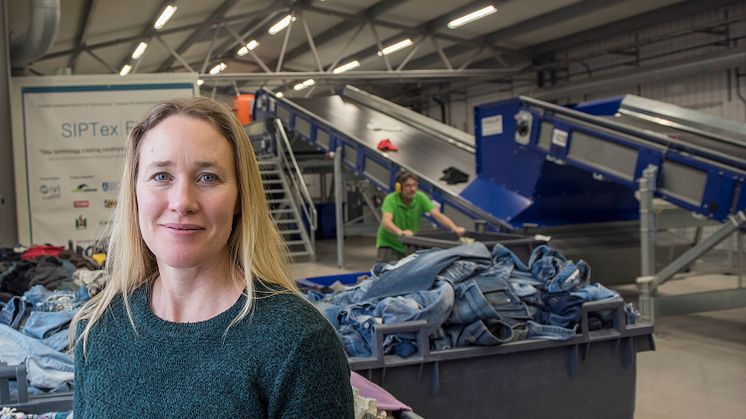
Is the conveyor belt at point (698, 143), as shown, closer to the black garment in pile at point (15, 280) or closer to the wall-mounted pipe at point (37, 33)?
the black garment in pile at point (15, 280)

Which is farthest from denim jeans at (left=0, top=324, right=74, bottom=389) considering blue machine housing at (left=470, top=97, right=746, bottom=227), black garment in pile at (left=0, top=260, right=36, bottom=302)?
blue machine housing at (left=470, top=97, right=746, bottom=227)

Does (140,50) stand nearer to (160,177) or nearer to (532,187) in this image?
(532,187)

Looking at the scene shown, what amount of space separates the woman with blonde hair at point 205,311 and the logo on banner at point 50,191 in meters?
6.40

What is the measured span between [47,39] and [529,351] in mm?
7213

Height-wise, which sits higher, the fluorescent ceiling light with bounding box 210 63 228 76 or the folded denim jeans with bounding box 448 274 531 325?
the fluorescent ceiling light with bounding box 210 63 228 76

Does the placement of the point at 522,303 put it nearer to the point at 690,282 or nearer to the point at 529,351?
the point at 529,351

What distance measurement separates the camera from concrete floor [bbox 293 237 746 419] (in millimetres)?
4688

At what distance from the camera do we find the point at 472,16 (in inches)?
627

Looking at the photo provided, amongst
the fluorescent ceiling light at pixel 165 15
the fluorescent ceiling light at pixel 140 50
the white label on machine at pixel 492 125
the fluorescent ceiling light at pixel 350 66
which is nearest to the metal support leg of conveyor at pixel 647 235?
the white label on machine at pixel 492 125

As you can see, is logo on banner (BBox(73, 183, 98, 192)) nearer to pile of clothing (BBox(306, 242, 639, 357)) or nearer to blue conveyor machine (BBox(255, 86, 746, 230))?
blue conveyor machine (BBox(255, 86, 746, 230))

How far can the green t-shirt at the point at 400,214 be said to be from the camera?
7066mm

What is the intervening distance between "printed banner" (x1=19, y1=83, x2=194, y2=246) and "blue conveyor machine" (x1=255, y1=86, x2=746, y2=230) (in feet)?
11.8

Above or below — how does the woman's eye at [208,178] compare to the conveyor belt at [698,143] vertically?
below

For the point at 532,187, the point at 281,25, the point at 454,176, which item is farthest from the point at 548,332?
the point at 281,25
